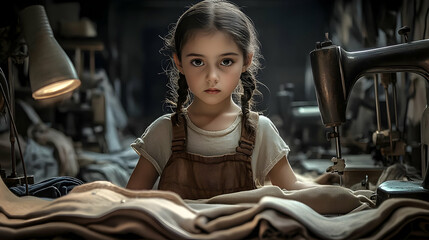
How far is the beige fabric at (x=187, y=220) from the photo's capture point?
73 centimetres

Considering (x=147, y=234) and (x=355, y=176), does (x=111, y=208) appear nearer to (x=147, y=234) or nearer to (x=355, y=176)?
(x=147, y=234)

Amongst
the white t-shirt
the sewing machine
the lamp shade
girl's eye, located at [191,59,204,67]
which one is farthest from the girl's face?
the lamp shade

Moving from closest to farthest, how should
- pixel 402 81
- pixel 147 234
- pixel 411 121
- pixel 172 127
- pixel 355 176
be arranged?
1. pixel 147 234
2. pixel 172 127
3. pixel 355 176
4. pixel 411 121
5. pixel 402 81

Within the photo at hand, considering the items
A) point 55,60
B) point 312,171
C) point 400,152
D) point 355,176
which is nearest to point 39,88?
point 55,60

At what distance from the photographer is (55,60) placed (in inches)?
53.6

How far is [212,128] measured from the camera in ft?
4.19

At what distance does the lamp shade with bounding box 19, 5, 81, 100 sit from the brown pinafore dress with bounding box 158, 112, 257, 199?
39 centimetres

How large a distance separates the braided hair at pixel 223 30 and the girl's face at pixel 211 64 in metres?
0.02

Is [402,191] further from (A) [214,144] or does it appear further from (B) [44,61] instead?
(B) [44,61]

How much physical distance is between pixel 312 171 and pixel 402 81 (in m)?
0.58

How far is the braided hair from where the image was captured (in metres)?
1.20

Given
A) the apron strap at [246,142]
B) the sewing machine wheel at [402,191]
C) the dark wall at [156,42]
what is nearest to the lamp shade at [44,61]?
the apron strap at [246,142]

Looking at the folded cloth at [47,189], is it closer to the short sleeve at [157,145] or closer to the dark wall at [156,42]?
the short sleeve at [157,145]

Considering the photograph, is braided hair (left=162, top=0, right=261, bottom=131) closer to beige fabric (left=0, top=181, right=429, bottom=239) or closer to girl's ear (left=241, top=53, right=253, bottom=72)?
girl's ear (left=241, top=53, right=253, bottom=72)
